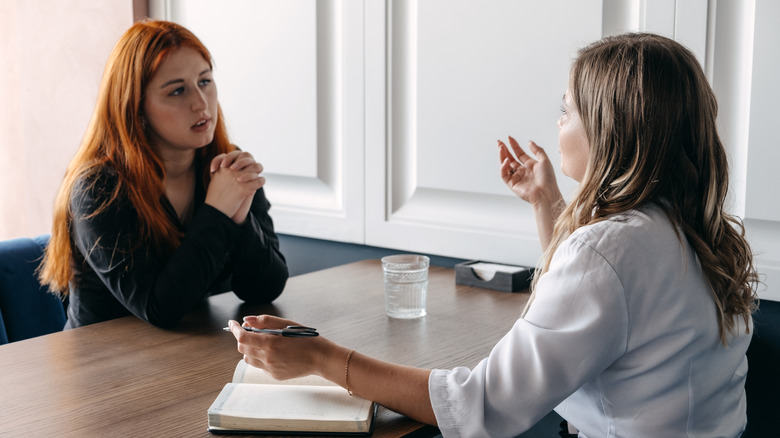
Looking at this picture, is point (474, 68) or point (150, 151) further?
point (474, 68)

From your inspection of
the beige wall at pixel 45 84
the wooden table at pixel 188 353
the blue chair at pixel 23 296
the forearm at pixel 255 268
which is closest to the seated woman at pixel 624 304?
the wooden table at pixel 188 353

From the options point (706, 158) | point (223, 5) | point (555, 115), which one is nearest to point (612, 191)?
point (706, 158)

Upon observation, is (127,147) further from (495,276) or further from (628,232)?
(628,232)

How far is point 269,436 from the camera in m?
1.01

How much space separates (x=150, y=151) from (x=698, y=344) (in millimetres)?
1136

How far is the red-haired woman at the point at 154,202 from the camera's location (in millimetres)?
1537

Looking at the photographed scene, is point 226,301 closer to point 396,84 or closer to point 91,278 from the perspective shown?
point 91,278

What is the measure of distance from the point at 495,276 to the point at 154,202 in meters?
0.73

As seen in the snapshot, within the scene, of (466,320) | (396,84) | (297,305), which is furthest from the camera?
(396,84)

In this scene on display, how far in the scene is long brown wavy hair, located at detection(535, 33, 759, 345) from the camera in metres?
1.04

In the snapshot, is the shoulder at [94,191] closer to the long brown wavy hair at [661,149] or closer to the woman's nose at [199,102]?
the woman's nose at [199,102]

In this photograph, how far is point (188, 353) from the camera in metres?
1.34

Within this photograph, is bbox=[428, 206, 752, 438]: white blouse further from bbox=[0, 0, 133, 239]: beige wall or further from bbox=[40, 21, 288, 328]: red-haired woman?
bbox=[0, 0, 133, 239]: beige wall

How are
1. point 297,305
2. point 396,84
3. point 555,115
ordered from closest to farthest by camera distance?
point 297,305 < point 555,115 < point 396,84
